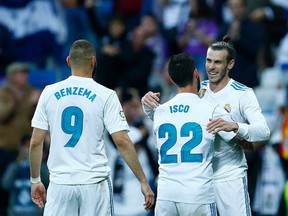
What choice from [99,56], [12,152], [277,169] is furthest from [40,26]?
[277,169]

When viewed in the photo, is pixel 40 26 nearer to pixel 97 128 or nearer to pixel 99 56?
pixel 99 56

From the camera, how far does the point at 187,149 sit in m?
10.0

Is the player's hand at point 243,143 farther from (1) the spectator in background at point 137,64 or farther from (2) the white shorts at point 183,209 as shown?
(1) the spectator in background at point 137,64

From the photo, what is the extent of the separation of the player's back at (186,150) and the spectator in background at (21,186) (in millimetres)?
5080

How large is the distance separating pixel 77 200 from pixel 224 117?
163 cm

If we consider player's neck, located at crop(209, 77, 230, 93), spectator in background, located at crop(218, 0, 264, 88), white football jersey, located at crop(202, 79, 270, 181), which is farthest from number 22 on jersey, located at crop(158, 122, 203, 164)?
spectator in background, located at crop(218, 0, 264, 88)

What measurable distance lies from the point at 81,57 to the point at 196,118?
4.21ft

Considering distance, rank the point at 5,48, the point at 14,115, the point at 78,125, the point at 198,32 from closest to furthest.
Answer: the point at 78,125, the point at 14,115, the point at 198,32, the point at 5,48

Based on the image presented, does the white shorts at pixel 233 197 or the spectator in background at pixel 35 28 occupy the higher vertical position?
the spectator in background at pixel 35 28

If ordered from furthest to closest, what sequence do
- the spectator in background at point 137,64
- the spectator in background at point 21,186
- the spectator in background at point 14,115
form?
the spectator in background at point 137,64
the spectator in background at point 14,115
the spectator in background at point 21,186

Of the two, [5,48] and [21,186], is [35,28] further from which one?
[21,186]

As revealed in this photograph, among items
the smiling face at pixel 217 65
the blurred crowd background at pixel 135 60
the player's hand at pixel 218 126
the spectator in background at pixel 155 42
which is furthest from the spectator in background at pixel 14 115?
the player's hand at pixel 218 126

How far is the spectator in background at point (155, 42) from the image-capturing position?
18.5 m

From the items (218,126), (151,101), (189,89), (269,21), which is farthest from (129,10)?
(218,126)
